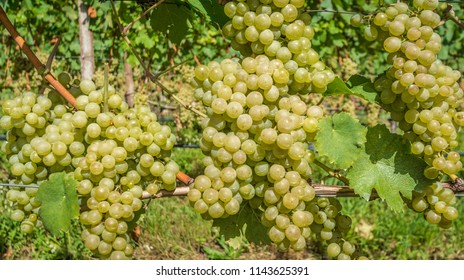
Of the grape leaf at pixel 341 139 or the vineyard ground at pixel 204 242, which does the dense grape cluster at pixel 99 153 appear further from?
the vineyard ground at pixel 204 242

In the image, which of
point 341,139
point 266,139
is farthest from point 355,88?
point 266,139

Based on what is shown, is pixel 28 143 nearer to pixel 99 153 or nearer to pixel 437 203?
pixel 99 153

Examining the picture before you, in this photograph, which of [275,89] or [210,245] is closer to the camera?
[275,89]
